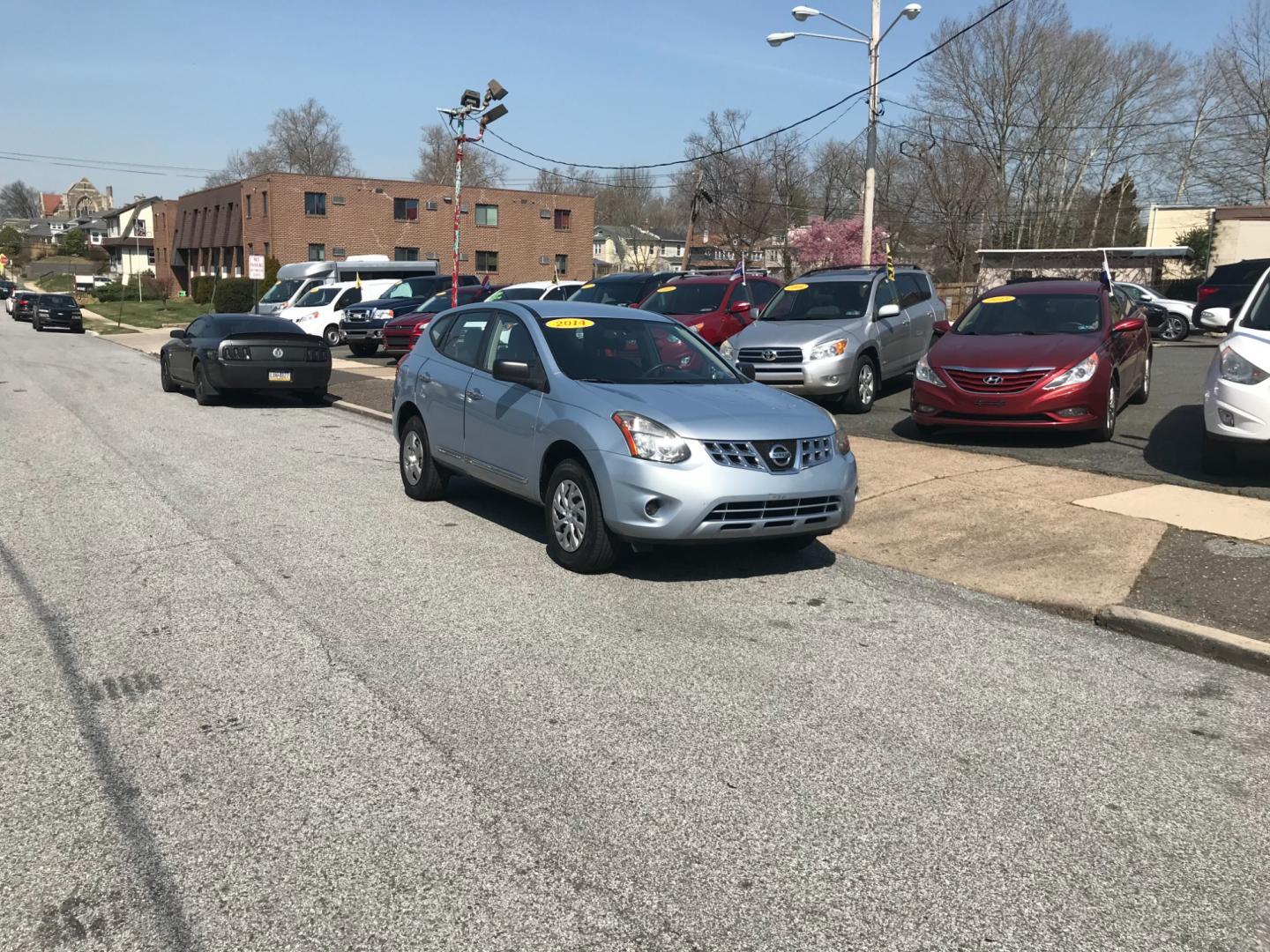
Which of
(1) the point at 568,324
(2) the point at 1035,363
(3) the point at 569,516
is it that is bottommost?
(3) the point at 569,516

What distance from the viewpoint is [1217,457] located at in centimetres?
940

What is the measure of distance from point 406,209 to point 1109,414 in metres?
58.4

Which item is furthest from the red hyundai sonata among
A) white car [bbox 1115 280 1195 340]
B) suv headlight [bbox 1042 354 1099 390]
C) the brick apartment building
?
the brick apartment building

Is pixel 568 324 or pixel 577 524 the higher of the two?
pixel 568 324

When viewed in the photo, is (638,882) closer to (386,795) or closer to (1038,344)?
(386,795)

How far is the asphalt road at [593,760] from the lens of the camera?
3334 millimetres

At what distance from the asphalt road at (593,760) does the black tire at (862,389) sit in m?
6.30

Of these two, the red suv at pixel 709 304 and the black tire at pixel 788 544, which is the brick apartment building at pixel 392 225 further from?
the black tire at pixel 788 544

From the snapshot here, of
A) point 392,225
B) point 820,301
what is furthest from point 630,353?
point 392,225

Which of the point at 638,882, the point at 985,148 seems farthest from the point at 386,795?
the point at 985,148

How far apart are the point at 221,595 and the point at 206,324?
Result: 39.2ft

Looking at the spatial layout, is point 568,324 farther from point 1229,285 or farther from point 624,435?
point 1229,285

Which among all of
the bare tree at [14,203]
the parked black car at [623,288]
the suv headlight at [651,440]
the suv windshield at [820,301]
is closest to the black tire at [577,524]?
the suv headlight at [651,440]

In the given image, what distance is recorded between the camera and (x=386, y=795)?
4062mm
